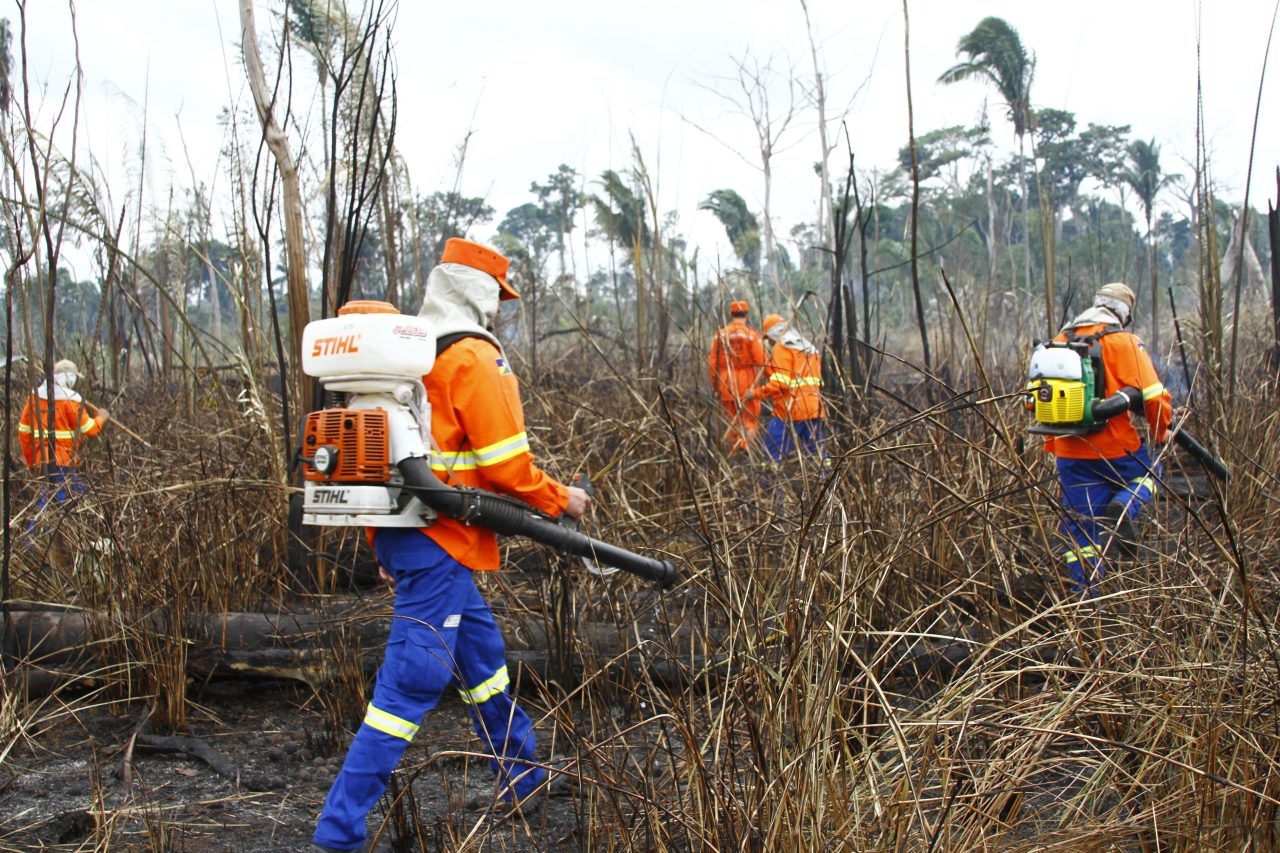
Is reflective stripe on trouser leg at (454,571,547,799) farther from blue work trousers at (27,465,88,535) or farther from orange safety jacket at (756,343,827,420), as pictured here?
blue work trousers at (27,465,88,535)

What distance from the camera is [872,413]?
4840mm

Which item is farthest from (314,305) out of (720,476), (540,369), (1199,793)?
(1199,793)

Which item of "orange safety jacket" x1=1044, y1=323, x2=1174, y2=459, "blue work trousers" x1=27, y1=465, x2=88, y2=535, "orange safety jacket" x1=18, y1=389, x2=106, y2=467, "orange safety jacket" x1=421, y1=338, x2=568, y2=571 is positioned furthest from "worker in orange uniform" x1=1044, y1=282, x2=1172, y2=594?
"orange safety jacket" x1=18, y1=389, x2=106, y2=467

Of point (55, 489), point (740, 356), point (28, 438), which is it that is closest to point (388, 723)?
point (55, 489)

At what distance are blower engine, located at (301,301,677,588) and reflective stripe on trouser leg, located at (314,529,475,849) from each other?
5.7 inches

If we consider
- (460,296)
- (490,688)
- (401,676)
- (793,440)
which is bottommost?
(490,688)

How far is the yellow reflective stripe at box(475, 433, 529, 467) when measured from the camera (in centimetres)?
310

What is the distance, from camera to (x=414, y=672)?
3037mm

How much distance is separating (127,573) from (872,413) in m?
3.09

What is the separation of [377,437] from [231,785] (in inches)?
54.6

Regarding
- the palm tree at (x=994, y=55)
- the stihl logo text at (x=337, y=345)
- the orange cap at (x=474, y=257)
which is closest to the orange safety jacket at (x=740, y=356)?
the orange cap at (x=474, y=257)

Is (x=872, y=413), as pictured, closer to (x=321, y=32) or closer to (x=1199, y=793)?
(x=1199, y=793)

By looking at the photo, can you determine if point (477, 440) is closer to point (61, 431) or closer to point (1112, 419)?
point (1112, 419)

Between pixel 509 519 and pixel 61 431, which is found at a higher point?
pixel 61 431
